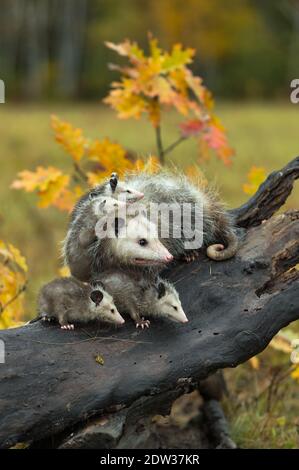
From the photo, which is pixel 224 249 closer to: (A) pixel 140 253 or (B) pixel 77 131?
(A) pixel 140 253

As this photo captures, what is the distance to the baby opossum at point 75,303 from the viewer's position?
3211 mm

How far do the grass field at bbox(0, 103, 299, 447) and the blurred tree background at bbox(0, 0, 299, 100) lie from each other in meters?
11.9

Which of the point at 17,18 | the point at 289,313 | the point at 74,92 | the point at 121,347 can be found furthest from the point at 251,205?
the point at 17,18

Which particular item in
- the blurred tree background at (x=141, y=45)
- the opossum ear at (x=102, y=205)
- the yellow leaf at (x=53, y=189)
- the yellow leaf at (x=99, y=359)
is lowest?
the yellow leaf at (x=99, y=359)

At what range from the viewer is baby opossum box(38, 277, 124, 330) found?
321cm

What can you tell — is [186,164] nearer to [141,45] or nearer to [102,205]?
[102,205]

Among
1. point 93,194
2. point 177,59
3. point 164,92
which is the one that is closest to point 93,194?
point 93,194

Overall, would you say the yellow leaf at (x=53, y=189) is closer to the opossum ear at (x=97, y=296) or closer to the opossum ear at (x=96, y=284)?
the opossum ear at (x=96, y=284)

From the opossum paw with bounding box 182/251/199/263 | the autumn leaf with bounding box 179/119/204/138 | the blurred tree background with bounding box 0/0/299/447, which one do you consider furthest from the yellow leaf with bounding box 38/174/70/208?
the blurred tree background with bounding box 0/0/299/447

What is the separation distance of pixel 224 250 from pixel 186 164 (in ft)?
23.6

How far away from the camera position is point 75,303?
328 centimetres

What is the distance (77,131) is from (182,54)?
2.64 feet

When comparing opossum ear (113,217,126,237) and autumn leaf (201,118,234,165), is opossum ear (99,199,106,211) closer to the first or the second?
opossum ear (113,217,126,237)

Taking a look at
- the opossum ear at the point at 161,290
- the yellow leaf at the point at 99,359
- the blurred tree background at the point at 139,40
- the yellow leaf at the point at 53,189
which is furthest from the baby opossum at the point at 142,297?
→ the blurred tree background at the point at 139,40
